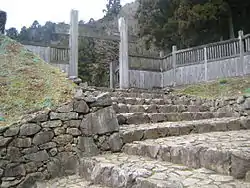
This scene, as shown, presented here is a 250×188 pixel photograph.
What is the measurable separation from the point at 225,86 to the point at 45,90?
5576 mm

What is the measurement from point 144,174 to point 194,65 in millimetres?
7283

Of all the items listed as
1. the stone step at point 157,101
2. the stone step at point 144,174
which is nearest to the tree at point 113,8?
the stone step at point 157,101

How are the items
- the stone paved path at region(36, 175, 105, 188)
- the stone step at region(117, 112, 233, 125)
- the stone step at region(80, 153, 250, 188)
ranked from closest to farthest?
the stone step at region(80, 153, 250, 188)
the stone paved path at region(36, 175, 105, 188)
the stone step at region(117, 112, 233, 125)

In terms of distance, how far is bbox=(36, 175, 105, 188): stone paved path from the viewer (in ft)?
9.97

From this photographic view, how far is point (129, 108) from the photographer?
15.6 ft

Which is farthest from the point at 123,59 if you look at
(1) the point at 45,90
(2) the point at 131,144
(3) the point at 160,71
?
(2) the point at 131,144

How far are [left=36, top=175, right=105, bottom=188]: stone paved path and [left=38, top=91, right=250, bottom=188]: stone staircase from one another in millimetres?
51

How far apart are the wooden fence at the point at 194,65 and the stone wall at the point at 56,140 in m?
5.45

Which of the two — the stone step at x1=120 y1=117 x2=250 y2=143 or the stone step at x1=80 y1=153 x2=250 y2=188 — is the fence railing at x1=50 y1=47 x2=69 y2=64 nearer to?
the stone step at x1=120 y1=117 x2=250 y2=143

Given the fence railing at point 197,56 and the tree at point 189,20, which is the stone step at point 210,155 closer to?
the fence railing at point 197,56

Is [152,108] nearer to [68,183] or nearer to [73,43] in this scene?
[68,183]

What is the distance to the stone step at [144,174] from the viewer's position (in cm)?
205

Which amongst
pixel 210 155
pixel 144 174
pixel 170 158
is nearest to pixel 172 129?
pixel 170 158

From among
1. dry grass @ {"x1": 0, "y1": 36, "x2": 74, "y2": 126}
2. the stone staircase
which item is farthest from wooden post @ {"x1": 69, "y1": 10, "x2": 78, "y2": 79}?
the stone staircase
